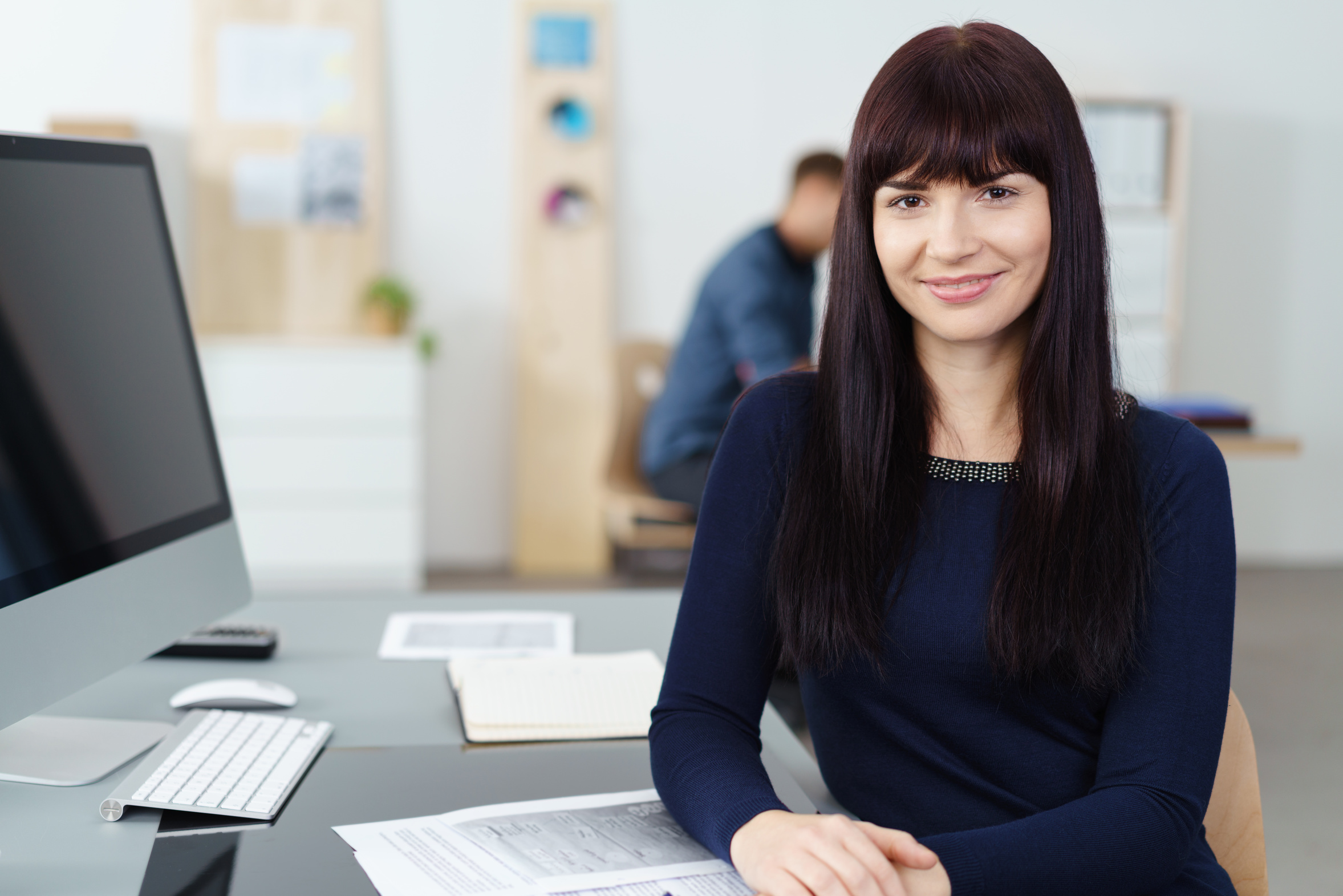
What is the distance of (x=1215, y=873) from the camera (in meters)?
1.04

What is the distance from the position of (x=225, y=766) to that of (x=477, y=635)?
1.74 feet

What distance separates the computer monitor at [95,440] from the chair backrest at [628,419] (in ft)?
8.60

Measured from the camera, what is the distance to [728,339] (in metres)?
3.63

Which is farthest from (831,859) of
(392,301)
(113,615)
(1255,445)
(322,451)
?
(392,301)

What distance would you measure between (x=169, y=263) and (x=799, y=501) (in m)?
0.76

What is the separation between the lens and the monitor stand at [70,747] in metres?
1.04

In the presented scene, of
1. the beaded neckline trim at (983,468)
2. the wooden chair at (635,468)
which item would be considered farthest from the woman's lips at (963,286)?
the wooden chair at (635,468)

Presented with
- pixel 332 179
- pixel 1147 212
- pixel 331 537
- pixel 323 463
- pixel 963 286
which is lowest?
pixel 331 537

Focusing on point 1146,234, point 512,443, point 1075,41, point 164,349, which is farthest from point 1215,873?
point 1075,41

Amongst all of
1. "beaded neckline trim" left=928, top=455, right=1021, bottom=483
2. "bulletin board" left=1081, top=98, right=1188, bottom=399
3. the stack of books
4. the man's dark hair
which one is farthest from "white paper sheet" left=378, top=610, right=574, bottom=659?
"bulletin board" left=1081, top=98, right=1188, bottom=399

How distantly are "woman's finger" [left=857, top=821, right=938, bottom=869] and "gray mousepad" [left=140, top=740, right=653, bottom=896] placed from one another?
0.27 m

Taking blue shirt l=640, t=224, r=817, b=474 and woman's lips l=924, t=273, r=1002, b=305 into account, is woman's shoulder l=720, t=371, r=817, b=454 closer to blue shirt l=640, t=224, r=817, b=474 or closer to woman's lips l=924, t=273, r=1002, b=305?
woman's lips l=924, t=273, r=1002, b=305

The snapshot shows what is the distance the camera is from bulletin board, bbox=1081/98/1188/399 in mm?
4828

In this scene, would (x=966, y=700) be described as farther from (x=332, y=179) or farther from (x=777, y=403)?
(x=332, y=179)
